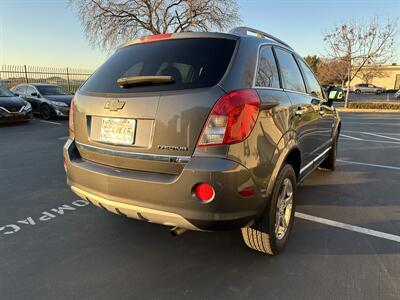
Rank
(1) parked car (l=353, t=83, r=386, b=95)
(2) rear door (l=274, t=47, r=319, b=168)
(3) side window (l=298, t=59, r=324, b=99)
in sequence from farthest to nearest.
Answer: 1. (1) parked car (l=353, t=83, r=386, b=95)
2. (3) side window (l=298, t=59, r=324, b=99)
3. (2) rear door (l=274, t=47, r=319, b=168)

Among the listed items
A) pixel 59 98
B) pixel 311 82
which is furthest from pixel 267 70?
pixel 59 98

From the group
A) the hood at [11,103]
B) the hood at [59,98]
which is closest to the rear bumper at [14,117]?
the hood at [11,103]

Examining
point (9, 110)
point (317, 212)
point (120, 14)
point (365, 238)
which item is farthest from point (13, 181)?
point (120, 14)

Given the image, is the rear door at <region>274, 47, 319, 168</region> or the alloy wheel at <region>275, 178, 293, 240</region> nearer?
the alloy wheel at <region>275, 178, 293, 240</region>

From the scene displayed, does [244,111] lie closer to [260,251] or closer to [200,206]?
[200,206]

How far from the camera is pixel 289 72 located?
130 inches

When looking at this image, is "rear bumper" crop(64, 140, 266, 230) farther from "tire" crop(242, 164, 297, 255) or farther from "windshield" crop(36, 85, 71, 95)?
"windshield" crop(36, 85, 71, 95)

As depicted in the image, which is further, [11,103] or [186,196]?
[11,103]

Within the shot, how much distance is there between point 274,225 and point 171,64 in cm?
150

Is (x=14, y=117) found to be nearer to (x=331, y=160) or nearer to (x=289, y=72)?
(x=331, y=160)

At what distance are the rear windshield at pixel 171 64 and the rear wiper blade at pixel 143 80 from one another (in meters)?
0.03

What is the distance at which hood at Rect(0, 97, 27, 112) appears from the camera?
10.6 metres

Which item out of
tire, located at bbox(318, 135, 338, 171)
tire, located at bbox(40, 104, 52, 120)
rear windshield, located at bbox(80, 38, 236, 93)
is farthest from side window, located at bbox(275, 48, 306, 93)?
tire, located at bbox(40, 104, 52, 120)

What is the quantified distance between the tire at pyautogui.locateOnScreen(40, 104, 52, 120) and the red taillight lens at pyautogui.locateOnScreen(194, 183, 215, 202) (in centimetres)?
1149
